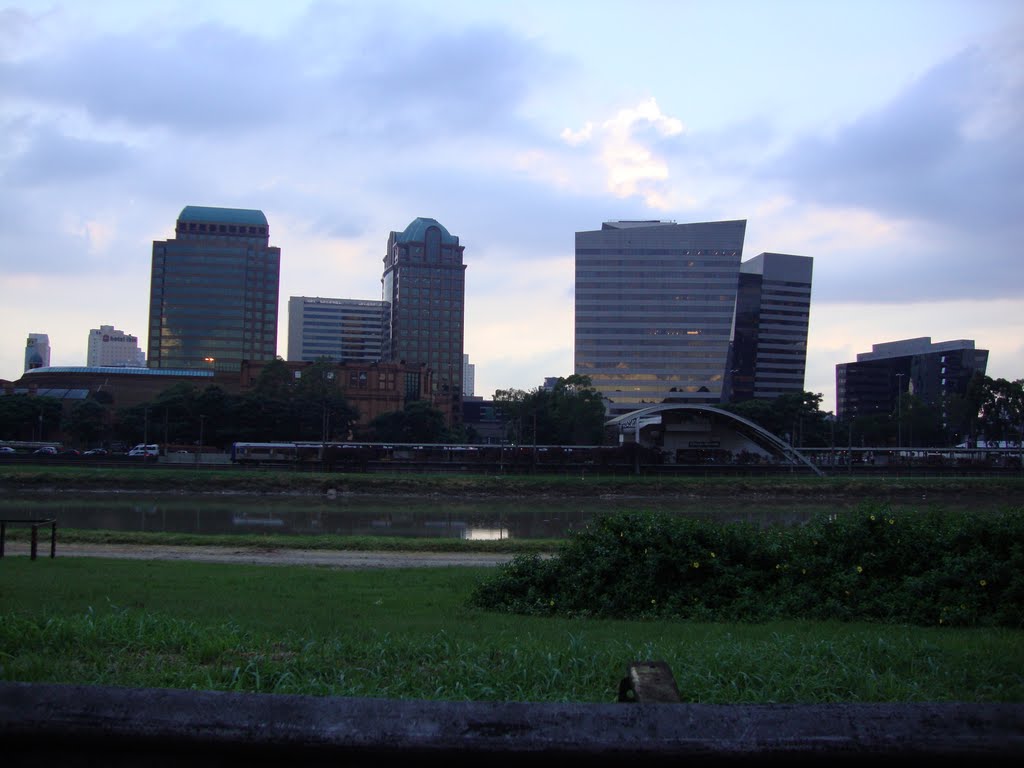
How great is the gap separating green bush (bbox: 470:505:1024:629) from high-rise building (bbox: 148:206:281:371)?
176m

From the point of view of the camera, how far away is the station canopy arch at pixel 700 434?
8569 centimetres

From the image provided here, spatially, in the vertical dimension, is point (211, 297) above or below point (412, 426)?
above

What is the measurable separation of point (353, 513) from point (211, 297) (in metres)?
147

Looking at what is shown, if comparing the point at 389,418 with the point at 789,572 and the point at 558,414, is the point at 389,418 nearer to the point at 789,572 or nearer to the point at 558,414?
the point at 558,414

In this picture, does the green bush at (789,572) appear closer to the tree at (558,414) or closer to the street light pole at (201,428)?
the street light pole at (201,428)

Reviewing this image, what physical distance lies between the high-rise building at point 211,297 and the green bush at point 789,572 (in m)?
176

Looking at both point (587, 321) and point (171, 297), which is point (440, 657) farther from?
point (171, 297)

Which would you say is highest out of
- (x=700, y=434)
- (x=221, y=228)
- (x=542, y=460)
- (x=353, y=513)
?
(x=221, y=228)

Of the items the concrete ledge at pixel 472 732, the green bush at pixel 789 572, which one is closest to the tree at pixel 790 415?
the green bush at pixel 789 572

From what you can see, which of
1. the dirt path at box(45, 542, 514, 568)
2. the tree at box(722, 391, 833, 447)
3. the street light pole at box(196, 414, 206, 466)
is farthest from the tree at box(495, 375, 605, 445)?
the dirt path at box(45, 542, 514, 568)

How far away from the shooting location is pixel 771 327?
170 meters

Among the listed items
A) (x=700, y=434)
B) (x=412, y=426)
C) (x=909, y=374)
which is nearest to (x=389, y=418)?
(x=412, y=426)

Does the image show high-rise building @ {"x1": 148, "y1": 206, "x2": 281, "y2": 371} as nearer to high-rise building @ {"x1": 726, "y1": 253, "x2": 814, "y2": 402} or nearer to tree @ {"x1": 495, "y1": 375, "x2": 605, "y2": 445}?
tree @ {"x1": 495, "y1": 375, "x2": 605, "y2": 445}

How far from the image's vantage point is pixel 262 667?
589cm
